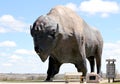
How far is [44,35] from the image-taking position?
23797 mm

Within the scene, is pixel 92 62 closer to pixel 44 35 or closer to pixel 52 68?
pixel 52 68

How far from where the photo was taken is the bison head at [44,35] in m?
23.6

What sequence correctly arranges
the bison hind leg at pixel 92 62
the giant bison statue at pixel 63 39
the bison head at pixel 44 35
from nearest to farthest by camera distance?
the bison head at pixel 44 35
the giant bison statue at pixel 63 39
the bison hind leg at pixel 92 62

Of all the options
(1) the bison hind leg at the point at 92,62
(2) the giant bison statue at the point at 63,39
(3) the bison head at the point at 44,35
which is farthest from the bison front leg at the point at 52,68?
(1) the bison hind leg at the point at 92,62

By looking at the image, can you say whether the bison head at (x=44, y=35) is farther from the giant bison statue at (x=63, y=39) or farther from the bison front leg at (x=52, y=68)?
the bison front leg at (x=52, y=68)

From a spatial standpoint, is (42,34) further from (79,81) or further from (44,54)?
(79,81)

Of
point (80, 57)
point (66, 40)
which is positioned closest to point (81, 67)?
point (80, 57)

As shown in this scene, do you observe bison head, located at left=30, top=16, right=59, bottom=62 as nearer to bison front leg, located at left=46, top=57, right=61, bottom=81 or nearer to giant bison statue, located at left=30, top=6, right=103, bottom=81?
giant bison statue, located at left=30, top=6, right=103, bottom=81

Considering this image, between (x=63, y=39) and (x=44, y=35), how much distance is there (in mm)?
2443

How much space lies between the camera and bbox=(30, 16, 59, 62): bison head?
23.6m

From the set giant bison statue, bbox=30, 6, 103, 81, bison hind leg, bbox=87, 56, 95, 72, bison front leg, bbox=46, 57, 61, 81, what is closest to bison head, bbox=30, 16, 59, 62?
giant bison statue, bbox=30, 6, 103, 81

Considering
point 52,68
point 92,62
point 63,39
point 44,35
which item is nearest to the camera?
point 44,35

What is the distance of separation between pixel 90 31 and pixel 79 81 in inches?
232

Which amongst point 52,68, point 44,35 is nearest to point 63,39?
point 44,35
